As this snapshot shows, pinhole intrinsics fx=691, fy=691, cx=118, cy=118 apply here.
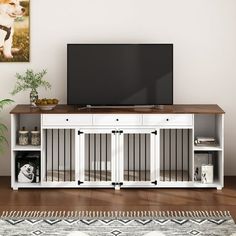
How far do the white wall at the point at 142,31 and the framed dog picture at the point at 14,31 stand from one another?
66 mm

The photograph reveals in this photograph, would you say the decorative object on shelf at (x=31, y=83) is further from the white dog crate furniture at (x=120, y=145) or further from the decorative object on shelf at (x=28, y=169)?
the decorative object on shelf at (x=28, y=169)

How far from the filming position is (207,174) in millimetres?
6719

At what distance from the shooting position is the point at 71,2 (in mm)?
7043

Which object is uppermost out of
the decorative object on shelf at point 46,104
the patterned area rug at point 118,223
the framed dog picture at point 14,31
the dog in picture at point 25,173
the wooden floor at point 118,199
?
the framed dog picture at point 14,31

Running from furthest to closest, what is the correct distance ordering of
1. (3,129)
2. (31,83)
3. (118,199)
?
(3,129)
(31,83)
(118,199)

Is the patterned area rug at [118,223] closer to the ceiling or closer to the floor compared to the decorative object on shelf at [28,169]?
closer to the floor

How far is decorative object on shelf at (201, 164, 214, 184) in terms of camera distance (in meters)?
6.71

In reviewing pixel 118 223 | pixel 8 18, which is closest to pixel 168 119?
pixel 118 223

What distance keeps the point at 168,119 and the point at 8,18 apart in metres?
1.94

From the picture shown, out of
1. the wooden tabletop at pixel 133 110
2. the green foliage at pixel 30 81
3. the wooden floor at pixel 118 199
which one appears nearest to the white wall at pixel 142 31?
the green foliage at pixel 30 81

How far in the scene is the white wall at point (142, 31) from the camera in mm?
7051

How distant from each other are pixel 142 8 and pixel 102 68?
79 cm

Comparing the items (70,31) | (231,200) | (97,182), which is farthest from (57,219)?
(70,31)

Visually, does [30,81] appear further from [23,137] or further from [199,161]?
[199,161]
